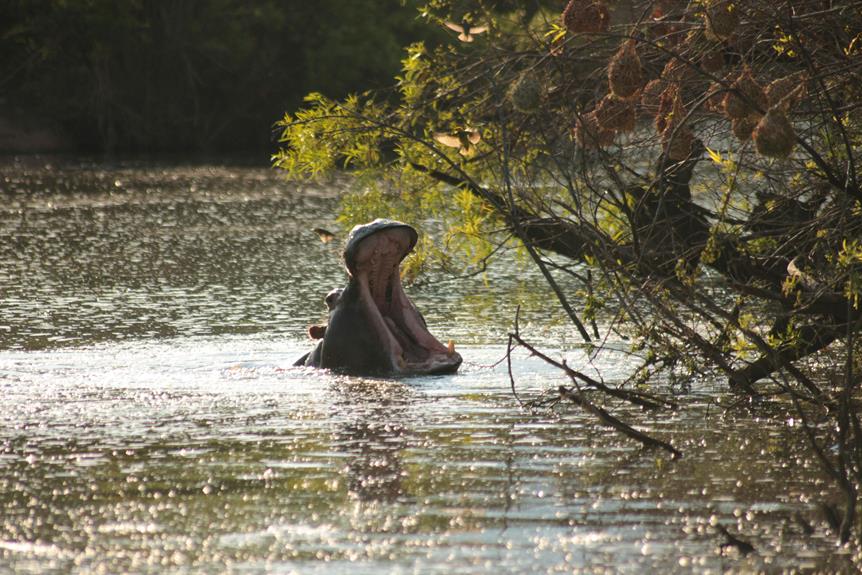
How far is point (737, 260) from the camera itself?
29.1ft

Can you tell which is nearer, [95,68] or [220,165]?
[220,165]

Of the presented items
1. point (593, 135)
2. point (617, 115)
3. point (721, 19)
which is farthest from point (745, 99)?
point (593, 135)

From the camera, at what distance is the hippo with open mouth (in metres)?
10.9

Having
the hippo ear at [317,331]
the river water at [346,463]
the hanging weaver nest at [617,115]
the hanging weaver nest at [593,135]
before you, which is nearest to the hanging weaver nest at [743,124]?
the hanging weaver nest at [617,115]

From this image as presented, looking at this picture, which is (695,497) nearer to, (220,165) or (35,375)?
(35,375)

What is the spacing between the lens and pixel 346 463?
7840 mm

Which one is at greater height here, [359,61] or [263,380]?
[359,61]

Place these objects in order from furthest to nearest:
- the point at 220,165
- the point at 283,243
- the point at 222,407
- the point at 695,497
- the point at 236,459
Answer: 1. the point at 220,165
2. the point at 283,243
3. the point at 222,407
4. the point at 236,459
5. the point at 695,497

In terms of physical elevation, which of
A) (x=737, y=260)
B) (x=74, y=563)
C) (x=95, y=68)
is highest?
(x=95, y=68)

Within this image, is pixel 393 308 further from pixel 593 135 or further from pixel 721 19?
pixel 721 19

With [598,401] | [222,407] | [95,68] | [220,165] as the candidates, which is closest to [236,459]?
[222,407]

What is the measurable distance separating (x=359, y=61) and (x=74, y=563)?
5001 cm

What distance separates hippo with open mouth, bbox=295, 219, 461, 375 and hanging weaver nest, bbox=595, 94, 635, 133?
353 cm

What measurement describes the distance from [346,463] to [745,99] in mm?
2615
